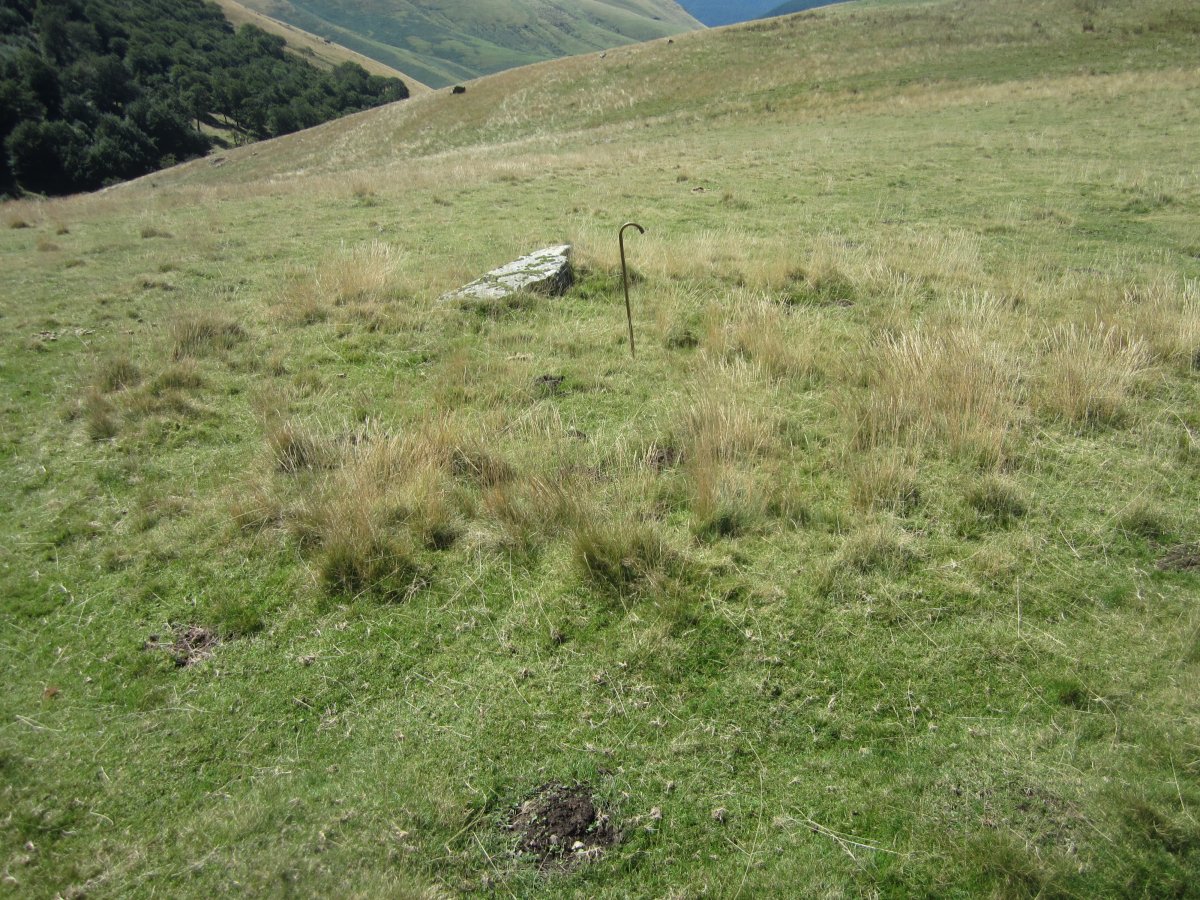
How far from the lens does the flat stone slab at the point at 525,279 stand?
8.61 metres

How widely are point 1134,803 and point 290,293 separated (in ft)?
31.6

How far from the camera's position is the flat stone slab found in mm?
8609

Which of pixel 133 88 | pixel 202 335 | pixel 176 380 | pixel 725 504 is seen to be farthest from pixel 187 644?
pixel 133 88

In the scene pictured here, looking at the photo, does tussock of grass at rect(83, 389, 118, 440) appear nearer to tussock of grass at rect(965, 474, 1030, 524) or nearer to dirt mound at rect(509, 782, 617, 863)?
dirt mound at rect(509, 782, 617, 863)

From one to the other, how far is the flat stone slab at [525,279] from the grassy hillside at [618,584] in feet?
1.17

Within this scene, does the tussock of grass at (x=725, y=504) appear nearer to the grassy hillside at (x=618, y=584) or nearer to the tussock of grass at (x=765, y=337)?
the grassy hillside at (x=618, y=584)

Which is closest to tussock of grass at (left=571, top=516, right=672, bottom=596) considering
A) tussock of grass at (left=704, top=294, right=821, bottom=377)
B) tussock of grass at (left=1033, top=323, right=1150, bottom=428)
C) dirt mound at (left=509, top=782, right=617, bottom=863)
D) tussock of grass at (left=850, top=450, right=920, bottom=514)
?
dirt mound at (left=509, top=782, right=617, bottom=863)

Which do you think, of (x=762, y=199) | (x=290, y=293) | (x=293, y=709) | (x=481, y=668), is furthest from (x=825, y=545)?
(x=762, y=199)

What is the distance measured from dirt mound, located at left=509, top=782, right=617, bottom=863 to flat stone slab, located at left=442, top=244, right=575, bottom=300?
6662 mm

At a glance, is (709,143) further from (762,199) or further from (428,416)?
(428,416)

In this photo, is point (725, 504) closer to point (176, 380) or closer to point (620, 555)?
point (620, 555)

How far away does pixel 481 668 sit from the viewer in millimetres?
3371

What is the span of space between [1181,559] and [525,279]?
723 cm

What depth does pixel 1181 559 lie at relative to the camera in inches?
146
